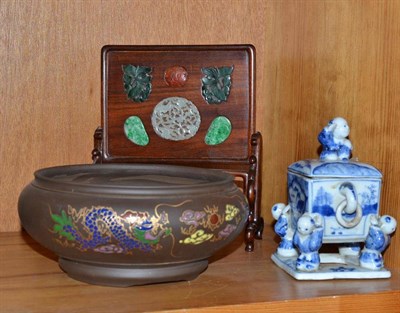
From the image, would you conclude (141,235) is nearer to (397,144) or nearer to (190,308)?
(190,308)

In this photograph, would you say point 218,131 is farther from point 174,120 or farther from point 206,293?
point 206,293

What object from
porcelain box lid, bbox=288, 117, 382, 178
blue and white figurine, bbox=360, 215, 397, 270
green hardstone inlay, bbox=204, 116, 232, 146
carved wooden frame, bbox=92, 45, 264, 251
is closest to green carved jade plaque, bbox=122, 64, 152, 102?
carved wooden frame, bbox=92, 45, 264, 251

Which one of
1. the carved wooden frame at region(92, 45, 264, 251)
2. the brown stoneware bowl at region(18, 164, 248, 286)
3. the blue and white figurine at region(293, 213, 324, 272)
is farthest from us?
the carved wooden frame at region(92, 45, 264, 251)

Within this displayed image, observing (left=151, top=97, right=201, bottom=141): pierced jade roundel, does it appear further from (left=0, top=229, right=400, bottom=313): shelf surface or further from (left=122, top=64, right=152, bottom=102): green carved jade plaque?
(left=0, top=229, right=400, bottom=313): shelf surface

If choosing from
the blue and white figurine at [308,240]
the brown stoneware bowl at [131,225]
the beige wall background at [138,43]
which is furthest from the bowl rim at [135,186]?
the beige wall background at [138,43]

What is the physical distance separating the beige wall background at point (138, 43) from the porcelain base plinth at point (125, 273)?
1.24ft

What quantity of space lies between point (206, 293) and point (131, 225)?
0.14 meters

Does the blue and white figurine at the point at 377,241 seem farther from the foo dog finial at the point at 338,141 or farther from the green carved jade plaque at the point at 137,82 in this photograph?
the green carved jade plaque at the point at 137,82

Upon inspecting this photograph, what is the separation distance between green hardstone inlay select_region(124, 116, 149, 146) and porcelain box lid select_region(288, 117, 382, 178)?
0.27m

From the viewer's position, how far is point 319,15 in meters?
1.15

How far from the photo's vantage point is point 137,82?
116cm

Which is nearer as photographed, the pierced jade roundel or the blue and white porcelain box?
the blue and white porcelain box

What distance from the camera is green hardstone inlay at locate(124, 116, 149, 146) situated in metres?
1.16

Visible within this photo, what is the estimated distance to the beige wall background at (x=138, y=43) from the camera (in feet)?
3.82
